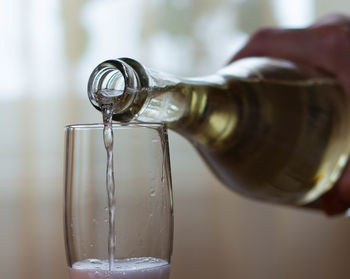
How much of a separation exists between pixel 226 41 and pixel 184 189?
37 centimetres

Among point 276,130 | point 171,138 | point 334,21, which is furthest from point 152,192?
point 171,138

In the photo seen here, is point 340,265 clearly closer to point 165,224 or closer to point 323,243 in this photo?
point 323,243

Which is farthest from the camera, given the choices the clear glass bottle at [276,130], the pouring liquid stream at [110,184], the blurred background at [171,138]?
the blurred background at [171,138]

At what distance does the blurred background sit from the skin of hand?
2.56 ft

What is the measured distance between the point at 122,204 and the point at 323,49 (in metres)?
0.33

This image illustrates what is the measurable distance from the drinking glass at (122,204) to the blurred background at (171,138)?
38.8 inches

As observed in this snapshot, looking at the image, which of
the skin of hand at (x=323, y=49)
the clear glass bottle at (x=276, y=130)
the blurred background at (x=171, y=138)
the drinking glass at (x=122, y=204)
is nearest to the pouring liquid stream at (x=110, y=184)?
the drinking glass at (x=122, y=204)

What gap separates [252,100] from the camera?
681 mm

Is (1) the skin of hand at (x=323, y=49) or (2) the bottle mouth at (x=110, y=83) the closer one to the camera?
(2) the bottle mouth at (x=110, y=83)

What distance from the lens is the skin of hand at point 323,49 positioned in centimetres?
69

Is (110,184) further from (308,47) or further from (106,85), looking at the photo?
(308,47)

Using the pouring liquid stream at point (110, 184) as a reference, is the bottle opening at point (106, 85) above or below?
above

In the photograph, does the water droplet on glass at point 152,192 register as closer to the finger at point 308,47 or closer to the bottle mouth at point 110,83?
the bottle mouth at point 110,83

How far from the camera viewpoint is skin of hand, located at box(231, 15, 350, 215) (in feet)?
2.25
